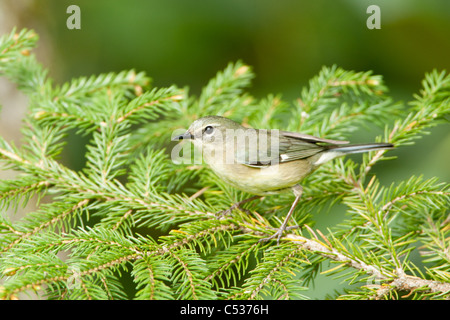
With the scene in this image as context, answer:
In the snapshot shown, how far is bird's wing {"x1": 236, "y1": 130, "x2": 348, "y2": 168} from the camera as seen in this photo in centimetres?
272

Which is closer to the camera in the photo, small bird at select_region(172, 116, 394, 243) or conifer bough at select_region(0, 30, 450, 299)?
conifer bough at select_region(0, 30, 450, 299)

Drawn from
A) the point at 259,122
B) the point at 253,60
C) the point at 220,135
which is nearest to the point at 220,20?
the point at 253,60

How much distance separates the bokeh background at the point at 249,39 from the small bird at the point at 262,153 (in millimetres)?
1055

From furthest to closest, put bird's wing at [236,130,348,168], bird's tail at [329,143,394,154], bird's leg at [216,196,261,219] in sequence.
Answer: bird's wing at [236,130,348,168], bird's tail at [329,143,394,154], bird's leg at [216,196,261,219]

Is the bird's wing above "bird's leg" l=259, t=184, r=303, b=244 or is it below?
above

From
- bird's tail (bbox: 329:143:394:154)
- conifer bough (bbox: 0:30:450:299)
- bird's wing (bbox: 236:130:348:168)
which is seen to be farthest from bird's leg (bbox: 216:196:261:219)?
bird's tail (bbox: 329:143:394:154)

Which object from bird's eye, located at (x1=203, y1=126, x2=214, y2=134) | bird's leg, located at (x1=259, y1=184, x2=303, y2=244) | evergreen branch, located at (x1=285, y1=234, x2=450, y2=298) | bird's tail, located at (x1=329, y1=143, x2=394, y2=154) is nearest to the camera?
evergreen branch, located at (x1=285, y1=234, x2=450, y2=298)

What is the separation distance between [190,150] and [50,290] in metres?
1.55

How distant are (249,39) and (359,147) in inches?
98.9

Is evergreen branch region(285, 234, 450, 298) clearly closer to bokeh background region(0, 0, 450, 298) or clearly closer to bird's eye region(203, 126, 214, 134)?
bird's eye region(203, 126, 214, 134)

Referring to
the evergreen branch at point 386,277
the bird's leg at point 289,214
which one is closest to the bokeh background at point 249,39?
the bird's leg at point 289,214

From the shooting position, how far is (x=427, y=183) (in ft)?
7.65

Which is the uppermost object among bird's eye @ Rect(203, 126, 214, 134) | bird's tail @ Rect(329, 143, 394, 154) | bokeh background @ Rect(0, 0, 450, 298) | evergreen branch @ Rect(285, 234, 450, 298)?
bokeh background @ Rect(0, 0, 450, 298)
